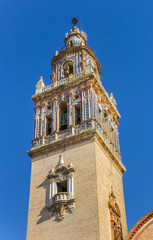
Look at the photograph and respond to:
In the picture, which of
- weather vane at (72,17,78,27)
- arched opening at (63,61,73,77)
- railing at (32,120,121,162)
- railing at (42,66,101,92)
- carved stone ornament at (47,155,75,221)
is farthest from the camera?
weather vane at (72,17,78,27)

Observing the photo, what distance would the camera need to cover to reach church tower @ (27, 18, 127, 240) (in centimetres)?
2486

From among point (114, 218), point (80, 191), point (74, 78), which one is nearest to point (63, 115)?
point (74, 78)

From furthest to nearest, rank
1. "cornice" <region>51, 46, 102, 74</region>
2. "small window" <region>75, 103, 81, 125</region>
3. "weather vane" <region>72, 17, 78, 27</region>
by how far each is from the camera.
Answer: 1. "weather vane" <region>72, 17, 78, 27</region>
2. "cornice" <region>51, 46, 102, 74</region>
3. "small window" <region>75, 103, 81, 125</region>

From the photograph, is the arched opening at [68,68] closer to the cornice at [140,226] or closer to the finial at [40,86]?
the finial at [40,86]

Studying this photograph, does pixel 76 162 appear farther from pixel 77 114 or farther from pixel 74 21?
pixel 74 21

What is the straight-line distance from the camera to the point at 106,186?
89.1 ft

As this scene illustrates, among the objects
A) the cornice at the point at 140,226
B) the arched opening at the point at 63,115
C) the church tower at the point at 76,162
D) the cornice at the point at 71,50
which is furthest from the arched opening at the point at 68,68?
the cornice at the point at 140,226

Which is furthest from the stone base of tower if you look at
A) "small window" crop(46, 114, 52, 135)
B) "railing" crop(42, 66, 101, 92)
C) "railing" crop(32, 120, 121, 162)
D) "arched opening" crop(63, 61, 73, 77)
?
"arched opening" crop(63, 61, 73, 77)

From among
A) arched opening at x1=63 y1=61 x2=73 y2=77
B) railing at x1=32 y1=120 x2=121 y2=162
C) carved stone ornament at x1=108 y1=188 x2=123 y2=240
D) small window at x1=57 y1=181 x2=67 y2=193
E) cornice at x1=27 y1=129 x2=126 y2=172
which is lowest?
carved stone ornament at x1=108 y1=188 x2=123 y2=240

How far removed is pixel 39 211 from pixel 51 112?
27.2ft

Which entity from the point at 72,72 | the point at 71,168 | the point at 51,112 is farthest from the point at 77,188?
the point at 72,72

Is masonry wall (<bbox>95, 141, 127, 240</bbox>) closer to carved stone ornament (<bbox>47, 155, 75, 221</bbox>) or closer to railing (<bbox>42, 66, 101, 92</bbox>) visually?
carved stone ornament (<bbox>47, 155, 75, 221</bbox>)

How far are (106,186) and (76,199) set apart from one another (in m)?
2.66

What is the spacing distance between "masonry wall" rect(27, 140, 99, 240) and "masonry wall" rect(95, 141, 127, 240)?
0.45 m
